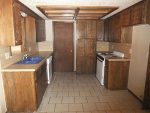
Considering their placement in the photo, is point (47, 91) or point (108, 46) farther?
point (108, 46)

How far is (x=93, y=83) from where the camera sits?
4527mm

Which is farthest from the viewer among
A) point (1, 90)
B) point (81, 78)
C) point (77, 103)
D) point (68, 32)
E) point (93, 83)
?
point (68, 32)

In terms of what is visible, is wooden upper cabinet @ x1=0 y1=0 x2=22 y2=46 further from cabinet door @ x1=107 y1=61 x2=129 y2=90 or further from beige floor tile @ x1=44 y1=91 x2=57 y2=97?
cabinet door @ x1=107 y1=61 x2=129 y2=90

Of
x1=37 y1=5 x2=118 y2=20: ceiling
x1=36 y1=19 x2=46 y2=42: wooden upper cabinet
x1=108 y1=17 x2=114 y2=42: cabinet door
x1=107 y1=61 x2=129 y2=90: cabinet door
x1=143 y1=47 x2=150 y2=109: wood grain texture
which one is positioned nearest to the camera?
x1=143 y1=47 x2=150 y2=109: wood grain texture

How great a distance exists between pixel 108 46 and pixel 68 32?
1752mm

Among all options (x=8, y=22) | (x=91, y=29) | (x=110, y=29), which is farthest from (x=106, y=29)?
(x=8, y=22)

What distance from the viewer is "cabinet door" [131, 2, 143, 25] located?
8.82 ft

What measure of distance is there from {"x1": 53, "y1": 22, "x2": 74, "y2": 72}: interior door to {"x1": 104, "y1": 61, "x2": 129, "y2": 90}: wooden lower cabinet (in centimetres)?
223

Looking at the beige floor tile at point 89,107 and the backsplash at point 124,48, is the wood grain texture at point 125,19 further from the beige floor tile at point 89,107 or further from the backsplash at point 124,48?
the beige floor tile at point 89,107

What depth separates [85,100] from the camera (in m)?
3.35

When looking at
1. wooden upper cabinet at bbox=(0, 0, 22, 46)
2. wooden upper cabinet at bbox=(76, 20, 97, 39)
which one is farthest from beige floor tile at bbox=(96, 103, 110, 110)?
wooden upper cabinet at bbox=(76, 20, 97, 39)

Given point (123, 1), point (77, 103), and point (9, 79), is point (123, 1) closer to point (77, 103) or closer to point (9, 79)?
point (77, 103)

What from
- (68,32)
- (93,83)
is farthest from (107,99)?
(68,32)

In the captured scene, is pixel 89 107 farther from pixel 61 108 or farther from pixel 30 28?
pixel 30 28
